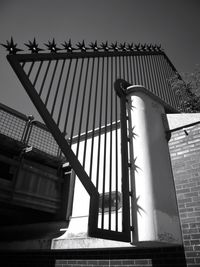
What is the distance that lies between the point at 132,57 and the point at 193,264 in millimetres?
4378

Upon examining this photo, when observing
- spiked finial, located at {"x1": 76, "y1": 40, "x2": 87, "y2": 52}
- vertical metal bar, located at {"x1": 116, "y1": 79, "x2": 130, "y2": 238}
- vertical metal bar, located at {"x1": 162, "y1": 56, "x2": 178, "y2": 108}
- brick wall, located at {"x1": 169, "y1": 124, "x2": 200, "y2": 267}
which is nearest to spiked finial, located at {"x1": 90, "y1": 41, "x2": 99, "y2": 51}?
spiked finial, located at {"x1": 76, "y1": 40, "x2": 87, "y2": 52}

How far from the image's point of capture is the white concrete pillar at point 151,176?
3223 millimetres

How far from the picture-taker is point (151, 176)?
359 centimetres

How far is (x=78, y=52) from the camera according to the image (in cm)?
357

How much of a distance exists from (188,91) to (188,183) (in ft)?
14.4

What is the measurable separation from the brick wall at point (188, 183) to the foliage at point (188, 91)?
9.66ft

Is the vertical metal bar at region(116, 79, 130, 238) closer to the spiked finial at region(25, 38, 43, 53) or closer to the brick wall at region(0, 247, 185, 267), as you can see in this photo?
the brick wall at region(0, 247, 185, 267)

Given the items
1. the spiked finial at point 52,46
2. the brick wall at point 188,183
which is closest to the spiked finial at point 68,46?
the spiked finial at point 52,46

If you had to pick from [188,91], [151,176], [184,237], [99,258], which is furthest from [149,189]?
[188,91]

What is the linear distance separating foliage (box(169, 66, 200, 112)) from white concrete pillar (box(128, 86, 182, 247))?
2.74 meters

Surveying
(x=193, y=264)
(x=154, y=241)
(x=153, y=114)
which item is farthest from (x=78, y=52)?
(x=193, y=264)

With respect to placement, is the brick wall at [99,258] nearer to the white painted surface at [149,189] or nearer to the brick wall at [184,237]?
the brick wall at [184,237]

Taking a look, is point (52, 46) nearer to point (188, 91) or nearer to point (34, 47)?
point (34, 47)

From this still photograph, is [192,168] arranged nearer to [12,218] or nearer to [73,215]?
[73,215]
